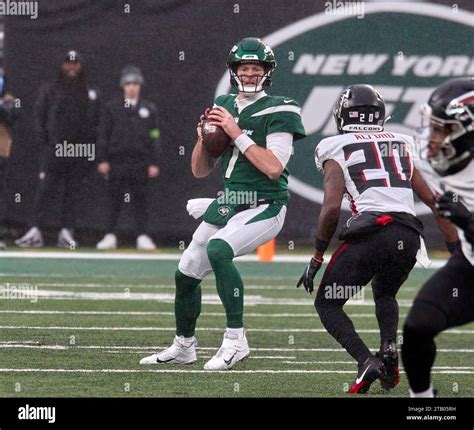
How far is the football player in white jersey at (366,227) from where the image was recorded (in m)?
6.17

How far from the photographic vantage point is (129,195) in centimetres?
1357

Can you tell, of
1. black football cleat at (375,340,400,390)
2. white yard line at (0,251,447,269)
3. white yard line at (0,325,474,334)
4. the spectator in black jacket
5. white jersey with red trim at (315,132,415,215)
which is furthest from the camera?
the spectator in black jacket

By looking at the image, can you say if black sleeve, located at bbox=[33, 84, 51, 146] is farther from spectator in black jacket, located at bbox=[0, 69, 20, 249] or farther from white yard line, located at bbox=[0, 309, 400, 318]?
white yard line, located at bbox=[0, 309, 400, 318]

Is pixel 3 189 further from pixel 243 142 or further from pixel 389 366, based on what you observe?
pixel 389 366

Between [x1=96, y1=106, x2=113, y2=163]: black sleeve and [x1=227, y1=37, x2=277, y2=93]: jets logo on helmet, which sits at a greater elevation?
[x1=227, y1=37, x2=277, y2=93]: jets logo on helmet

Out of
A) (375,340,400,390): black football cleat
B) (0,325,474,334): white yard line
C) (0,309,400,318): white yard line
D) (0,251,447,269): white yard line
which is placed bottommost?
(0,251,447,269): white yard line

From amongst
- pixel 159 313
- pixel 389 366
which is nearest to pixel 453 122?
pixel 389 366

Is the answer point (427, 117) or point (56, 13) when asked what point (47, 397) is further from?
point (56, 13)

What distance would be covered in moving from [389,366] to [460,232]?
1.32 m

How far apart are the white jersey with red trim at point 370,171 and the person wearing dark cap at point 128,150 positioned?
24.0 feet

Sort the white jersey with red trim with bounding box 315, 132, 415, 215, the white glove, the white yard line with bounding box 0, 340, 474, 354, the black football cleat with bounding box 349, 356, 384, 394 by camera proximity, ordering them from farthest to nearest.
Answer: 1. the white yard line with bounding box 0, 340, 474, 354
2. the white glove
3. the white jersey with red trim with bounding box 315, 132, 415, 215
4. the black football cleat with bounding box 349, 356, 384, 394

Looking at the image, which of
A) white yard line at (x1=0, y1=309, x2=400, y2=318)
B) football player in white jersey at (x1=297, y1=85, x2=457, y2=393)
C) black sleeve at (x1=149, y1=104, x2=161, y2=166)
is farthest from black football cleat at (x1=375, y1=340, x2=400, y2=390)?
black sleeve at (x1=149, y1=104, x2=161, y2=166)

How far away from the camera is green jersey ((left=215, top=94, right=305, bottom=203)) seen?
270 inches

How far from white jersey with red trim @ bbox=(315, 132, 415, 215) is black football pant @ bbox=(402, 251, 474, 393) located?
1311 millimetres
